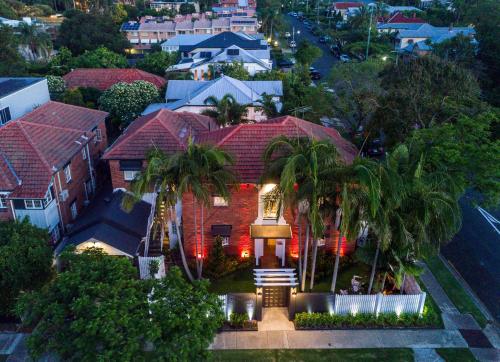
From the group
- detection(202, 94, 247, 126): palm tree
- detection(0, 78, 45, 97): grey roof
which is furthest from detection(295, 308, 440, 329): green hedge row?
detection(0, 78, 45, 97): grey roof

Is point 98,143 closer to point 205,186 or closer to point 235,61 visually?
point 205,186

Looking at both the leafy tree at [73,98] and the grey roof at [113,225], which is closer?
the grey roof at [113,225]

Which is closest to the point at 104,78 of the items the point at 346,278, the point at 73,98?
the point at 73,98

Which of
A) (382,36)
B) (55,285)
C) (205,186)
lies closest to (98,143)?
(205,186)

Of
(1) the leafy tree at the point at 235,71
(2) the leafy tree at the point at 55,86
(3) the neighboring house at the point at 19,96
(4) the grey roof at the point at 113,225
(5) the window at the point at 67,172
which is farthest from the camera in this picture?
(1) the leafy tree at the point at 235,71

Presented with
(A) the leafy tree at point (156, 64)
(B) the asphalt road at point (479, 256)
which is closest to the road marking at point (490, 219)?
(B) the asphalt road at point (479, 256)

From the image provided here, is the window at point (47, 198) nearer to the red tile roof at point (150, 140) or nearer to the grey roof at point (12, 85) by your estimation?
the red tile roof at point (150, 140)
